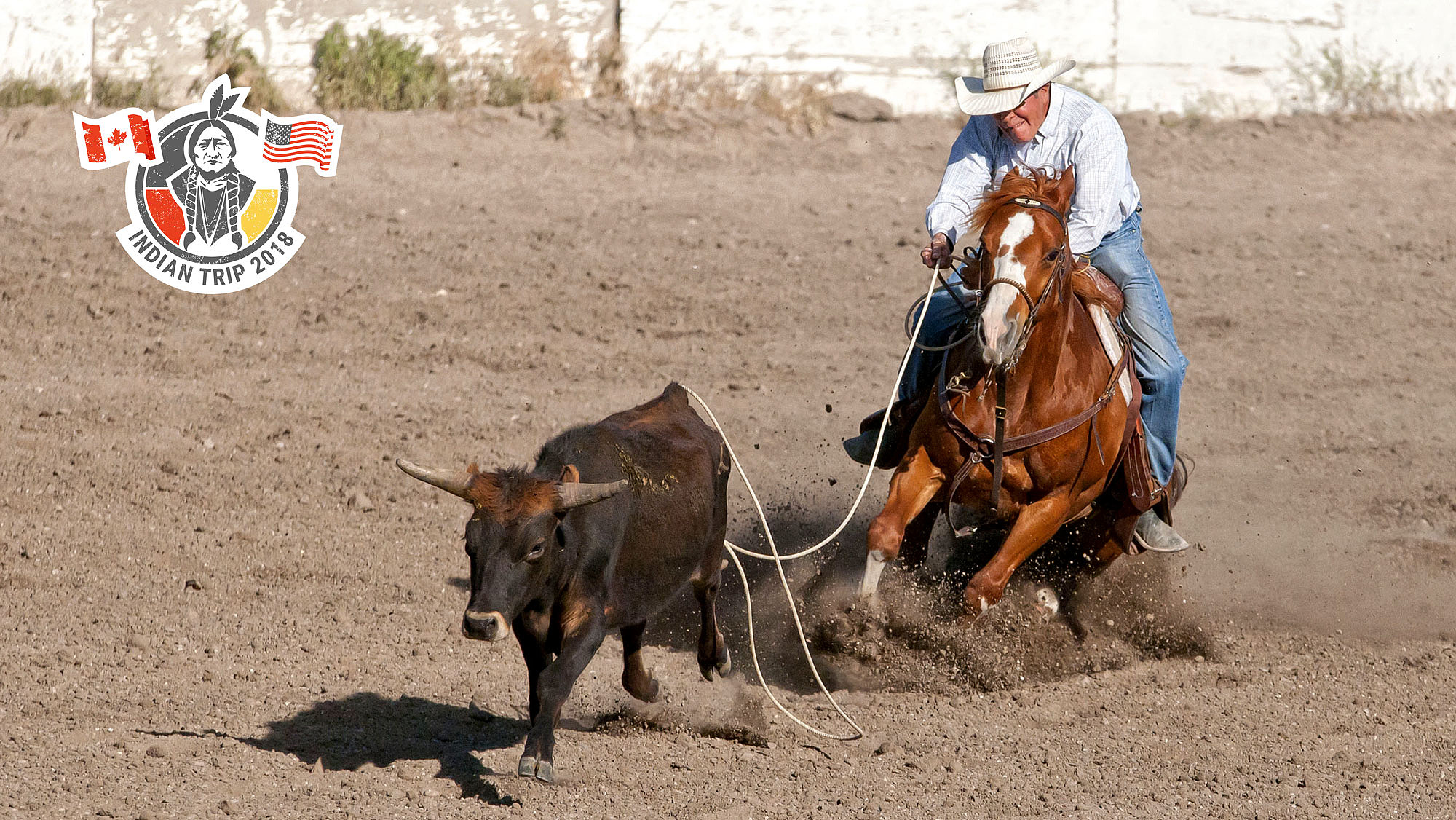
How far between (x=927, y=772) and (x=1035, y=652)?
177cm

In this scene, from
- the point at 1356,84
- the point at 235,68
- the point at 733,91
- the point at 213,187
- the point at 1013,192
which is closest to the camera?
the point at 1013,192

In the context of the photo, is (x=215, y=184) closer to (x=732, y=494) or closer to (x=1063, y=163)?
(x=732, y=494)

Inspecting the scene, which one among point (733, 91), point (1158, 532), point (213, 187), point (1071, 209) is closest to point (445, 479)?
point (1071, 209)

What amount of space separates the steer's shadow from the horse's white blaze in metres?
2.37

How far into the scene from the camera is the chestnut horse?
5965 millimetres

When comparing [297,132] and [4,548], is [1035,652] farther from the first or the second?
[297,132]

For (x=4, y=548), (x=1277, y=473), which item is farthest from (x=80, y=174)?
(x=1277, y=473)

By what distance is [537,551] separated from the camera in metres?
5.09

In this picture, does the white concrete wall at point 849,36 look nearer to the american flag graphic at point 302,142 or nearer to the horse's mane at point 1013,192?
the american flag graphic at point 302,142

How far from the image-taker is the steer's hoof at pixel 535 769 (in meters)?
5.12

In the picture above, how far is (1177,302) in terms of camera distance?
40.9ft

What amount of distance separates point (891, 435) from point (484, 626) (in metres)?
2.76

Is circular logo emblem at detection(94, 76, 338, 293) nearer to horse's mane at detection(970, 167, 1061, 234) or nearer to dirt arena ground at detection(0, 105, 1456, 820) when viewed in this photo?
dirt arena ground at detection(0, 105, 1456, 820)

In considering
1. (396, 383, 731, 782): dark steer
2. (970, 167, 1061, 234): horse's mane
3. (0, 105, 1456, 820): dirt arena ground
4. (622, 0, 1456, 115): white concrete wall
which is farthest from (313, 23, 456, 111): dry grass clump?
(970, 167, 1061, 234): horse's mane
